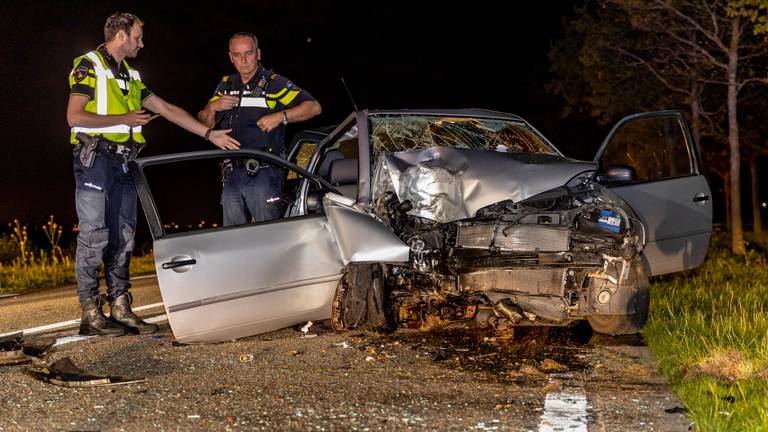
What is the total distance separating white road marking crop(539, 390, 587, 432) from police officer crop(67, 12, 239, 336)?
10.0 ft

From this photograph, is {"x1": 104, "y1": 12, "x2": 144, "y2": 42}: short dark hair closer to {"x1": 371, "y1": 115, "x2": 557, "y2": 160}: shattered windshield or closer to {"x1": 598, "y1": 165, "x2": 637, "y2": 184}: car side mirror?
{"x1": 371, "y1": 115, "x2": 557, "y2": 160}: shattered windshield

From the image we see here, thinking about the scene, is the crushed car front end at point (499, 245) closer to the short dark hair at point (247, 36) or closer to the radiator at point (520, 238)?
the radiator at point (520, 238)

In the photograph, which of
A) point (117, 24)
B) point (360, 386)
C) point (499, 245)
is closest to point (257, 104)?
point (117, 24)

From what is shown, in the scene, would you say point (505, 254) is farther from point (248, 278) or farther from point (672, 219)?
point (672, 219)

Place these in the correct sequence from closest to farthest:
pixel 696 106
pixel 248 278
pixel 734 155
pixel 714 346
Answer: pixel 714 346
pixel 248 278
pixel 734 155
pixel 696 106

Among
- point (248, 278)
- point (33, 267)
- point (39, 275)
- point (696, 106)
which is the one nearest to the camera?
point (248, 278)

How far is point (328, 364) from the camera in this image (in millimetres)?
5027

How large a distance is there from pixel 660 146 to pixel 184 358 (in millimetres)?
4270

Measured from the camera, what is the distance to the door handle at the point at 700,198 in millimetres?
6754

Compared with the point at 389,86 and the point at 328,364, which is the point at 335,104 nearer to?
the point at 389,86

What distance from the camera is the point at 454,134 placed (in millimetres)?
6688

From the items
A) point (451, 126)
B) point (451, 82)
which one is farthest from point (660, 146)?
point (451, 82)

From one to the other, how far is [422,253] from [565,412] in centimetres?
168

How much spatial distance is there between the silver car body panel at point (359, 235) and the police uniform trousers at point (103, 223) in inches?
68.2
